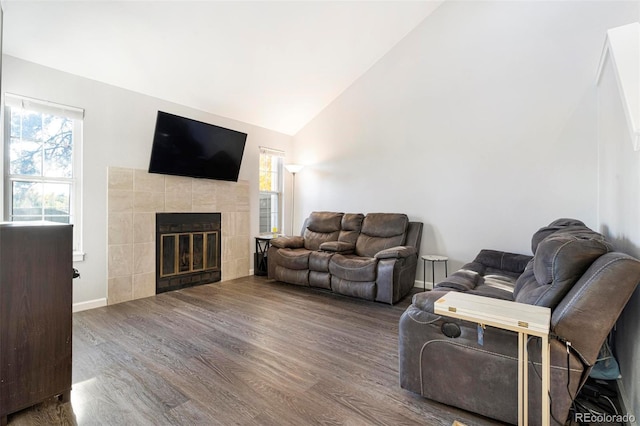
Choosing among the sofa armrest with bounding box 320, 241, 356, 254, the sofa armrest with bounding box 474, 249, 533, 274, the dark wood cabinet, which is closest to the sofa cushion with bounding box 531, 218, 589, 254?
the sofa armrest with bounding box 474, 249, 533, 274

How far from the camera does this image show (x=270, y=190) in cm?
518

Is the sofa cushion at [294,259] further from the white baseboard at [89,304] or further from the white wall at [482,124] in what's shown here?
the white baseboard at [89,304]

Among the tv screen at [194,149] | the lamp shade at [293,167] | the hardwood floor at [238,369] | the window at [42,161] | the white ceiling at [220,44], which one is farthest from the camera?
the lamp shade at [293,167]

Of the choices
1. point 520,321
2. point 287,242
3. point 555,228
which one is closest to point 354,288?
point 287,242

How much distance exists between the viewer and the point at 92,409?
5.25 feet

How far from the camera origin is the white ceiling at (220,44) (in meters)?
2.56

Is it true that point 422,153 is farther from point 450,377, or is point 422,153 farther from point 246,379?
point 246,379

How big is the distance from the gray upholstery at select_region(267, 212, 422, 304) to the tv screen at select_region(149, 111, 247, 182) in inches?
50.8

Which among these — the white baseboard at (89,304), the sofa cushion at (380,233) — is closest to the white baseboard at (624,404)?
the sofa cushion at (380,233)

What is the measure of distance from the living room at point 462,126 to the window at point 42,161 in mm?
98

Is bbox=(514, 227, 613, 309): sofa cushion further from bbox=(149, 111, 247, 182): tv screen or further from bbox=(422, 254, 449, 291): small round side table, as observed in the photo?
bbox=(149, 111, 247, 182): tv screen

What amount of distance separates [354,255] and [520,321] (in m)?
2.85

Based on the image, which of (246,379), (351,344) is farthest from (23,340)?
(351,344)

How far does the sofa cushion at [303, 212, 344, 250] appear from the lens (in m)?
4.41
